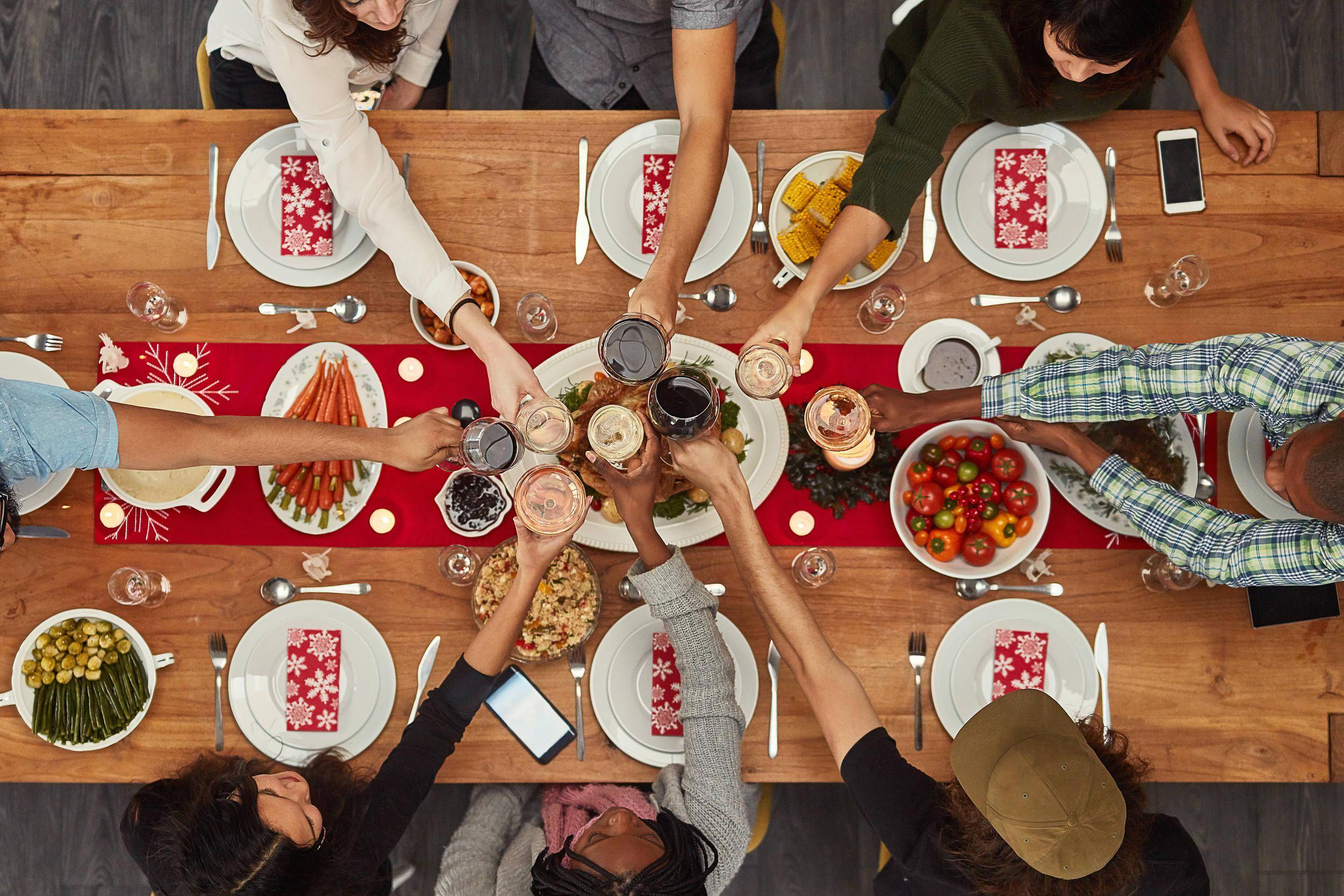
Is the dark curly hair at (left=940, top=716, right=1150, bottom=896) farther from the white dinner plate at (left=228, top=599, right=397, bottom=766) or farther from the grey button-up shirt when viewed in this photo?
the grey button-up shirt

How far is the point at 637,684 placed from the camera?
191 centimetres

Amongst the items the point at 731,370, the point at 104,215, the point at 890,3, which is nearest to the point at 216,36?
the point at 104,215

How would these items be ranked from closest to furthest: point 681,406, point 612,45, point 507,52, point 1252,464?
point 681,406 → point 1252,464 → point 612,45 → point 507,52

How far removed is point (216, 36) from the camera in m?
2.15

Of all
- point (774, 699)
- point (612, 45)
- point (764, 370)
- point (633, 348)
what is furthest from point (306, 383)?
point (774, 699)

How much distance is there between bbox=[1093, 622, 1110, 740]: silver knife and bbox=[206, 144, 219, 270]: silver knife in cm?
232

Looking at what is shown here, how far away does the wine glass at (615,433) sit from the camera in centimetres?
156

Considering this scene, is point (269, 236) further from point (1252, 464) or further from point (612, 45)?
point (1252, 464)

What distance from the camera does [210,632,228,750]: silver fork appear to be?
6.21 ft

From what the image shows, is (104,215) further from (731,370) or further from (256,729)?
(731,370)

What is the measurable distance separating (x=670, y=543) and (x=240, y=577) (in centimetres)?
104

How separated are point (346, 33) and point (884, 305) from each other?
4.36 feet

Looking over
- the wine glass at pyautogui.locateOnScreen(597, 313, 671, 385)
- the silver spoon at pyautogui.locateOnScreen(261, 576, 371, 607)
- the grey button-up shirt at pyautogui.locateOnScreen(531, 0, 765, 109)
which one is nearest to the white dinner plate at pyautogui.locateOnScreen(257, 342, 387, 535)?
the silver spoon at pyautogui.locateOnScreen(261, 576, 371, 607)

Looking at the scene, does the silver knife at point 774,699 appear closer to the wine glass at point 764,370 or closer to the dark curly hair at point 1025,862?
the dark curly hair at point 1025,862
